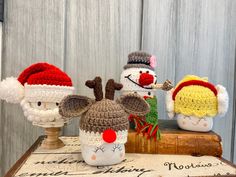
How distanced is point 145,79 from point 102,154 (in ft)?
0.67

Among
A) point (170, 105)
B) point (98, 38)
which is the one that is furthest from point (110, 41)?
point (170, 105)

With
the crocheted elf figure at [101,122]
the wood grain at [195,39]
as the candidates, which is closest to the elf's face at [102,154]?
the crocheted elf figure at [101,122]

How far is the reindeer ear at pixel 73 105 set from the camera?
41 cm

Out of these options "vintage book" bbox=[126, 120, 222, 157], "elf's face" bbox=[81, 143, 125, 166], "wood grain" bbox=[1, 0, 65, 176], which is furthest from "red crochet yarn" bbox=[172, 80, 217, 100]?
"wood grain" bbox=[1, 0, 65, 176]

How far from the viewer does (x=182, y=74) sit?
0.71 meters

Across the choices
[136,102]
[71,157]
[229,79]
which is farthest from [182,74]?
[71,157]

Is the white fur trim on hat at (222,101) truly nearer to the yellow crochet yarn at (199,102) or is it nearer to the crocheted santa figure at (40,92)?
the yellow crochet yarn at (199,102)

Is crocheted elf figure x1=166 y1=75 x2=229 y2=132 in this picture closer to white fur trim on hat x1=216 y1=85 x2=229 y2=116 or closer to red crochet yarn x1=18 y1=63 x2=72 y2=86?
white fur trim on hat x1=216 y1=85 x2=229 y2=116

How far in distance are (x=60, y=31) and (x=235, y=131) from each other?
2.08 feet

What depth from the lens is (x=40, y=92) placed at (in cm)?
46

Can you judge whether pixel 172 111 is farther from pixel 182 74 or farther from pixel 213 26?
pixel 213 26

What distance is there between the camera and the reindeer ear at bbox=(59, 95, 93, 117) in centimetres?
41

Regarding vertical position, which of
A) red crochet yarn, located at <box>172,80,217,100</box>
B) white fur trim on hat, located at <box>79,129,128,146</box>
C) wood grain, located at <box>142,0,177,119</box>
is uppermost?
wood grain, located at <box>142,0,177,119</box>

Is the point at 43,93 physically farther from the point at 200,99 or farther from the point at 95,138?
the point at 200,99
